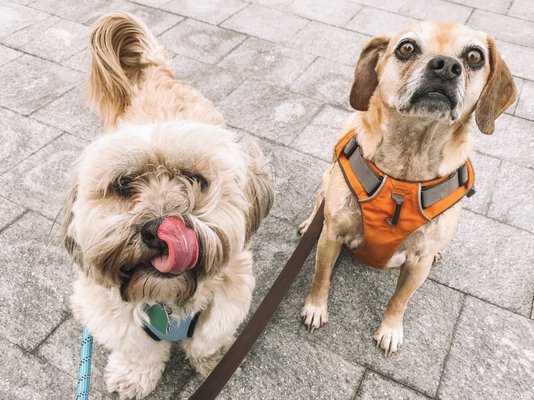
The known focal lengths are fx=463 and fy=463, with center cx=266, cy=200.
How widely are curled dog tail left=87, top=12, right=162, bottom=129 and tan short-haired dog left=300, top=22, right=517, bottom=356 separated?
1474mm

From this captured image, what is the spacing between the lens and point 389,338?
2955mm

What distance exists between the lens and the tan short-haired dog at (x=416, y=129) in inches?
88.8

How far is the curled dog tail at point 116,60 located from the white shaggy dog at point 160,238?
45 cm

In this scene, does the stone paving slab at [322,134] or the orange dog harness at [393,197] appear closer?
the orange dog harness at [393,197]

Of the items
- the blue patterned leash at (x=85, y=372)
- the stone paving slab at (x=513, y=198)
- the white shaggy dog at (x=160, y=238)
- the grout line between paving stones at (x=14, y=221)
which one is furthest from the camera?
the stone paving slab at (x=513, y=198)

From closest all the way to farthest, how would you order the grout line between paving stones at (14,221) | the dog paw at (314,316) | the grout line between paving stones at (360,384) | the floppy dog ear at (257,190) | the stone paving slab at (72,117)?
1. the floppy dog ear at (257,190)
2. the grout line between paving stones at (360,384)
3. the dog paw at (314,316)
4. the grout line between paving stones at (14,221)
5. the stone paving slab at (72,117)

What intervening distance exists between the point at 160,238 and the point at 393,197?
1308 millimetres

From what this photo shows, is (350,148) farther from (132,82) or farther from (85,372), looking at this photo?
(85,372)

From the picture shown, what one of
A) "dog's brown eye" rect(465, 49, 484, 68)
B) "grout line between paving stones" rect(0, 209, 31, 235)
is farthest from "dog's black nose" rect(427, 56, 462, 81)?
"grout line between paving stones" rect(0, 209, 31, 235)

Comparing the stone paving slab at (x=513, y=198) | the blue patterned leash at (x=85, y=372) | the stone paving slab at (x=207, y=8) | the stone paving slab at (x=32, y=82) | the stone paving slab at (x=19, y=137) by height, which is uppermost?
the blue patterned leash at (x=85, y=372)

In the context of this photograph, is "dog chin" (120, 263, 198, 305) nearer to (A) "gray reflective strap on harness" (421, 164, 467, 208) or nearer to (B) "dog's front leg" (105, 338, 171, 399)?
(B) "dog's front leg" (105, 338, 171, 399)

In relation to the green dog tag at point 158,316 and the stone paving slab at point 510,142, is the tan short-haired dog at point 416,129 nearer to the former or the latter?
the green dog tag at point 158,316

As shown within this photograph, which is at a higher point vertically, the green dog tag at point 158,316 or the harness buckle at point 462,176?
the harness buckle at point 462,176

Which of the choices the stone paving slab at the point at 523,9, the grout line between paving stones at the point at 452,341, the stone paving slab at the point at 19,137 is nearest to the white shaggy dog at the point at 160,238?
the grout line between paving stones at the point at 452,341
